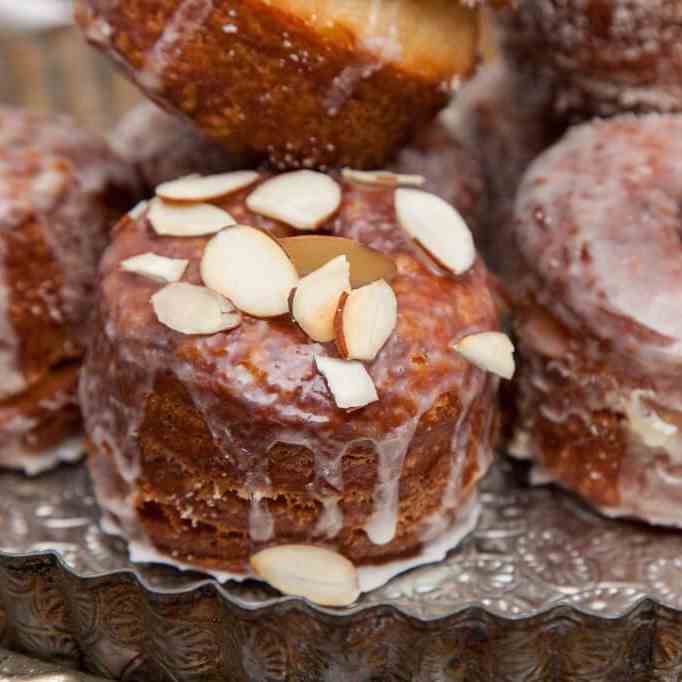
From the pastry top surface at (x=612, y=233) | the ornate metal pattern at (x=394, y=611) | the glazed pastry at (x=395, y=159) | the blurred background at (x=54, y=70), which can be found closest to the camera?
the ornate metal pattern at (x=394, y=611)

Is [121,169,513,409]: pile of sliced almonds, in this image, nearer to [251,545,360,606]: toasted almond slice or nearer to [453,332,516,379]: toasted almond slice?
Answer: [453,332,516,379]: toasted almond slice

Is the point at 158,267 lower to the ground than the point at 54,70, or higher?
higher

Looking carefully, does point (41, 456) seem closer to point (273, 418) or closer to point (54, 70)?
point (273, 418)

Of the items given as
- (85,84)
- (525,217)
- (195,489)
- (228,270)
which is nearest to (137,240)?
(228,270)

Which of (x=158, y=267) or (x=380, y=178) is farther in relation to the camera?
(x=380, y=178)

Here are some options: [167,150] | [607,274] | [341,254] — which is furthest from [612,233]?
[167,150]

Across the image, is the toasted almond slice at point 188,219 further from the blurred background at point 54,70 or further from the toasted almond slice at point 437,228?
the blurred background at point 54,70

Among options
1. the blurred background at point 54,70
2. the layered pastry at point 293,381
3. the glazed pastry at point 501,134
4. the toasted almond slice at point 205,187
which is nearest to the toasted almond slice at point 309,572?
the layered pastry at point 293,381
